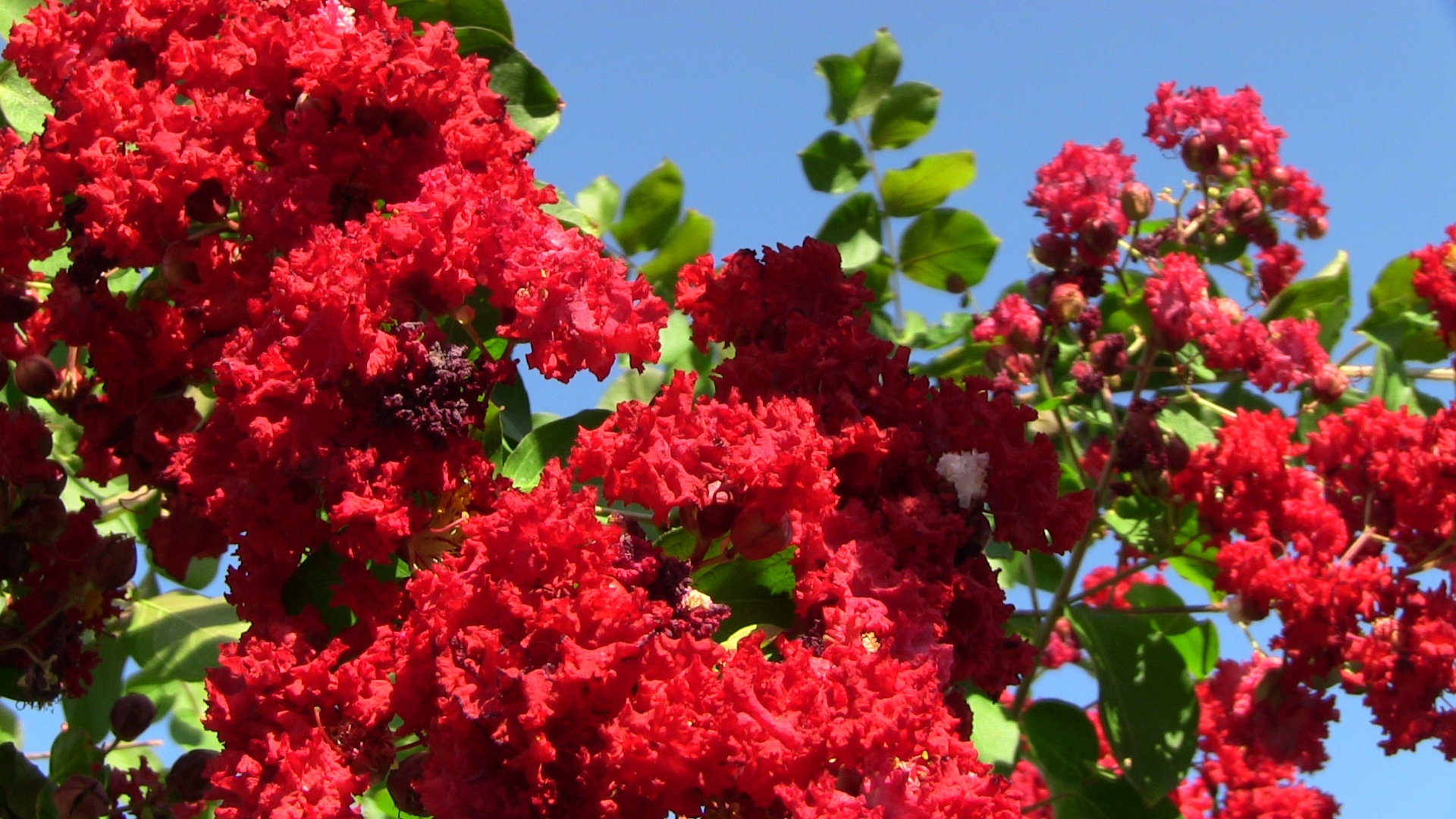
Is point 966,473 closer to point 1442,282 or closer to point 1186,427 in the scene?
point 1186,427

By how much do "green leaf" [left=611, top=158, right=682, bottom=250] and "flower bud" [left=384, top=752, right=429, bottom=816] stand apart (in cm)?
171

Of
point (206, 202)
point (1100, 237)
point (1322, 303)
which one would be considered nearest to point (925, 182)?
point (1100, 237)

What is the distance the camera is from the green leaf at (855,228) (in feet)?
10.8

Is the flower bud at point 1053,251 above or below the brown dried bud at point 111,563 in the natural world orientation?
above

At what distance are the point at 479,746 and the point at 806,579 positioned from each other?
1.30 feet

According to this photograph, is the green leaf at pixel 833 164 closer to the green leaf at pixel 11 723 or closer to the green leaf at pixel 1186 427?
the green leaf at pixel 1186 427

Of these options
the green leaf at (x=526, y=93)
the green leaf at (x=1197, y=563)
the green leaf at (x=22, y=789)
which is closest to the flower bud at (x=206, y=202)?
the green leaf at (x=526, y=93)

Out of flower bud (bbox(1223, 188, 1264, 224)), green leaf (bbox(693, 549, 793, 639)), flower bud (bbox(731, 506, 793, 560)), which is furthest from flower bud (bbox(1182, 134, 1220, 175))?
flower bud (bbox(731, 506, 793, 560))

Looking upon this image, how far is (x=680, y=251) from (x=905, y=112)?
0.67 m

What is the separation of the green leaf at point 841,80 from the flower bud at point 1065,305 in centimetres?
79

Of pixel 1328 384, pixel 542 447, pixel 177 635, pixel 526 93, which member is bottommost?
pixel 177 635

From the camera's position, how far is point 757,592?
186 centimetres

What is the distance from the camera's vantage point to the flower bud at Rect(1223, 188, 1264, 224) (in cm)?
318

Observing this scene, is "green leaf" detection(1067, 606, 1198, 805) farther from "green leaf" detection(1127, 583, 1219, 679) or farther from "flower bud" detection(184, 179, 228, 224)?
"flower bud" detection(184, 179, 228, 224)
